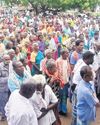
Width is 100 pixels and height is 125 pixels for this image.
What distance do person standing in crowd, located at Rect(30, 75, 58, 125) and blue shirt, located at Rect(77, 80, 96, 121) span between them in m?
0.39

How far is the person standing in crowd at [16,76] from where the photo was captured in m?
6.82

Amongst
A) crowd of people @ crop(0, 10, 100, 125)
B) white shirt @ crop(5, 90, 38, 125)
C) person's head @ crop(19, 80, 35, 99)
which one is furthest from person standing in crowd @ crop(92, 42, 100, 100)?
white shirt @ crop(5, 90, 38, 125)

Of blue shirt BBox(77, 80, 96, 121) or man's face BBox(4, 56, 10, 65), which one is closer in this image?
blue shirt BBox(77, 80, 96, 121)

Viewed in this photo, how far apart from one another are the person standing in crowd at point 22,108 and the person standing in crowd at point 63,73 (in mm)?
2847

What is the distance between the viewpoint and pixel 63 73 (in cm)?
825

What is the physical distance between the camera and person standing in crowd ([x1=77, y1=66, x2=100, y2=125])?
19.5 ft

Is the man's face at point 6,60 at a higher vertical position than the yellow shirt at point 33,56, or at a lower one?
higher

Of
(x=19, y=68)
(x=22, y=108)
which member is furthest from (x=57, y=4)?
(x=22, y=108)

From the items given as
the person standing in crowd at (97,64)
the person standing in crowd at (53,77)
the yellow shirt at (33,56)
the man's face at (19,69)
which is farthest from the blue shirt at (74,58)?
the man's face at (19,69)

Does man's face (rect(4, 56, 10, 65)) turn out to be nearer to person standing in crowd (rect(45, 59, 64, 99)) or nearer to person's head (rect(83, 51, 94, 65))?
person standing in crowd (rect(45, 59, 64, 99))

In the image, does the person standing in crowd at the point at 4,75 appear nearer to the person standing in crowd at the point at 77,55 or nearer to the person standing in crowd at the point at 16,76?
the person standing in crowd at the point at 16,76

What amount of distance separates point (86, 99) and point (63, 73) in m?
2.35

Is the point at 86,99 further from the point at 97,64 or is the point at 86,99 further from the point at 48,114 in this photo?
the point at 97,64

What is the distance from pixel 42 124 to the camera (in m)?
5.88
